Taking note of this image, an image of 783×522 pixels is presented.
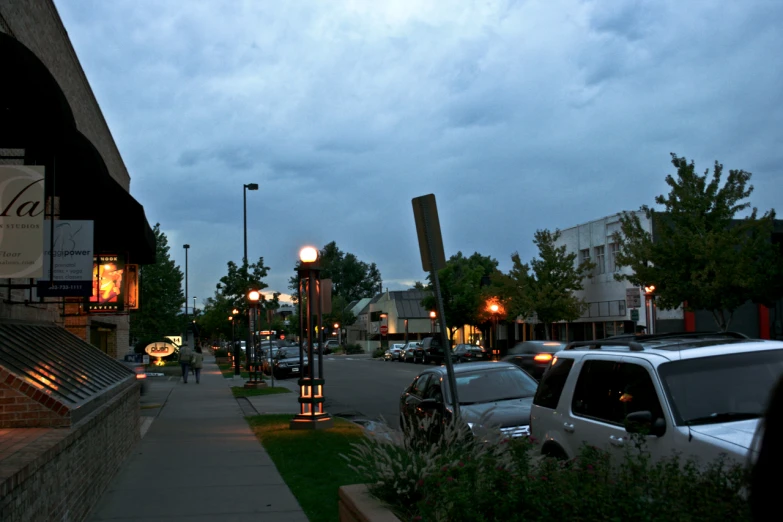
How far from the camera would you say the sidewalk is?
815cm

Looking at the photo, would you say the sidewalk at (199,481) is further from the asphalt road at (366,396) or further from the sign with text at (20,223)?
the asphalt road at (366,396)

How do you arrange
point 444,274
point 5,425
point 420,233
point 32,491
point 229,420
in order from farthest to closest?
point 444,274, point 229,420, point 420,233, point 5,425, point 32,491

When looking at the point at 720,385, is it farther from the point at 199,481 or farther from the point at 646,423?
the point at 199,481

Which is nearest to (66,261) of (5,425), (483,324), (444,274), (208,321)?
(5,425)

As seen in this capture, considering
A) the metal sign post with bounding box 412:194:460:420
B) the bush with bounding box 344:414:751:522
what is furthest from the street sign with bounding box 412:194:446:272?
the bush with bounding box 344:414:751:522

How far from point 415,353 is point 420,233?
46713 millimetres

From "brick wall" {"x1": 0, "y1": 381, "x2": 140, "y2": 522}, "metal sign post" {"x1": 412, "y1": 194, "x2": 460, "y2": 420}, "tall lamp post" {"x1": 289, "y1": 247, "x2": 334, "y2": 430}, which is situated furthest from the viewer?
"tall lamp post" {"x1": 289, "y1": 247, "x2": 334, "y2": 430}

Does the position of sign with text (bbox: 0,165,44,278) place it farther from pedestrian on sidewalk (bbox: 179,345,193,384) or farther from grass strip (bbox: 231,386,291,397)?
pedestrian on sidewalk (bbox: 179,345,193,384)

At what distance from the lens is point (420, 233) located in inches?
305

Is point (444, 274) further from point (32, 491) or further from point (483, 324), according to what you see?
point (32, 491)

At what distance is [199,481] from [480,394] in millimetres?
4129

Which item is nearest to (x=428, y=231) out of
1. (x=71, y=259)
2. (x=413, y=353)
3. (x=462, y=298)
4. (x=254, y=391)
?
(x=71, y=259)

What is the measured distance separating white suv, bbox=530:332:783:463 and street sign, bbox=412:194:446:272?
1618 mm

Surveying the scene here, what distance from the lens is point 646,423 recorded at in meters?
5.62
